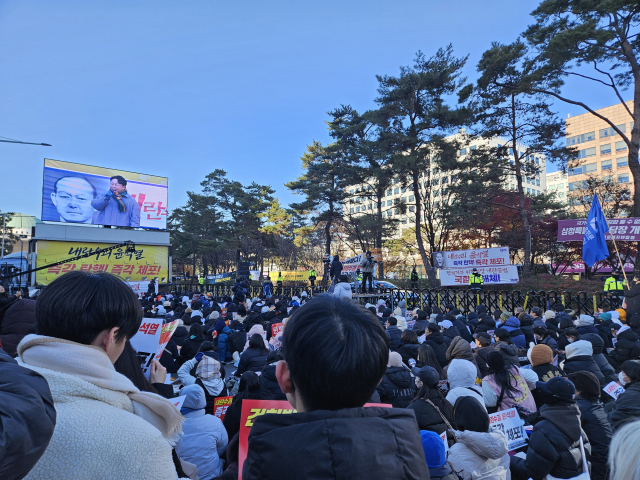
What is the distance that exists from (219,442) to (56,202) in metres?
34.6

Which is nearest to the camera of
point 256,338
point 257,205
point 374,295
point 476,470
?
point 476,470

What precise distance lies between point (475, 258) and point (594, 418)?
14638 millimetres

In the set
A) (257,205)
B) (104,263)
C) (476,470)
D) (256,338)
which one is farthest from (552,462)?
(257,205)

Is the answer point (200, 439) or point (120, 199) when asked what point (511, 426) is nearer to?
point (200, 439)

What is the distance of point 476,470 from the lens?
271cm

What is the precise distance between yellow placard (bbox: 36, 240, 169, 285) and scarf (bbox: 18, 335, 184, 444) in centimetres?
3198

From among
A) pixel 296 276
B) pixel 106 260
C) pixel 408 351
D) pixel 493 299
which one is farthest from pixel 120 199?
pixel 408 351

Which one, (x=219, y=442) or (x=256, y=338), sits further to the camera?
(x=256, y=338)

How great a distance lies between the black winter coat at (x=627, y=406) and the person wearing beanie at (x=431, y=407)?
1407 mm

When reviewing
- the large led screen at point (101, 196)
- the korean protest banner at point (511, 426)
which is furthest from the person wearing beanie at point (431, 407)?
the large led screen at point (101, 196)

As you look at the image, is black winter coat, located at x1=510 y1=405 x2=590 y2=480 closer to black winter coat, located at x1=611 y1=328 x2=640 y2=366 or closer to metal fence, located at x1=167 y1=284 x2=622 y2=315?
black winter coat, located at x1=611 y1=328 x2=640 y2=366

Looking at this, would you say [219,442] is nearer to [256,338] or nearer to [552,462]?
[256,338]

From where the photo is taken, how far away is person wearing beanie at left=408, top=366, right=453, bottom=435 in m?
2.98

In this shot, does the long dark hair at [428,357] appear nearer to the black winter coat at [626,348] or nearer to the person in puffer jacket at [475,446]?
the person in puffer jacket at [475,446]
